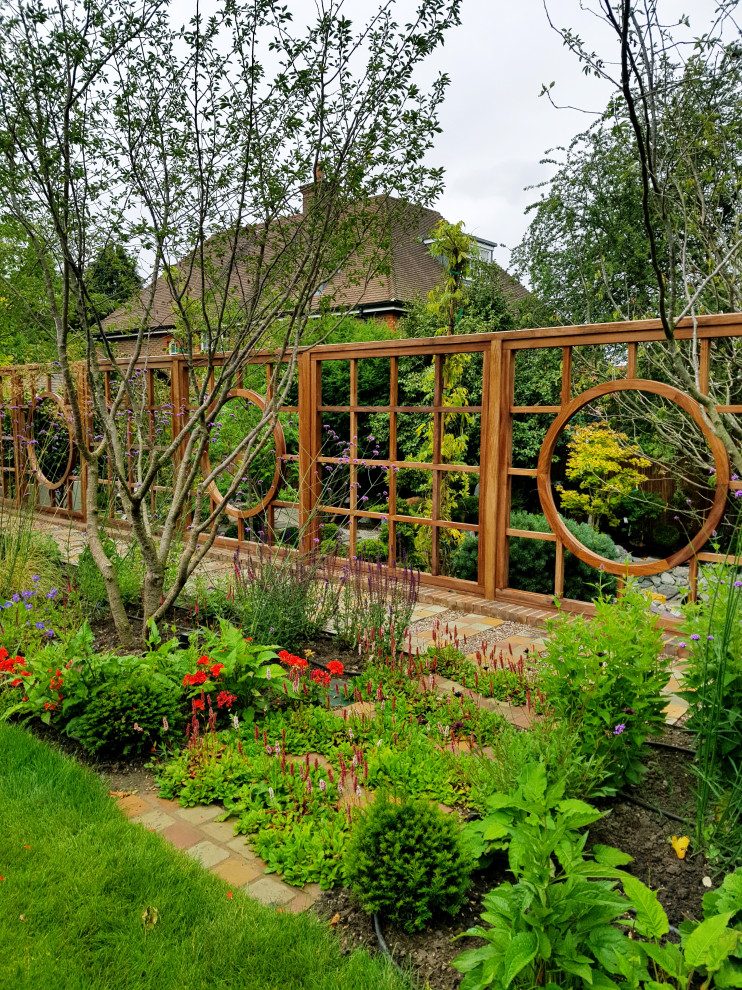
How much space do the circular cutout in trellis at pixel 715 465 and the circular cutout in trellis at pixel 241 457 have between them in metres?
2.07

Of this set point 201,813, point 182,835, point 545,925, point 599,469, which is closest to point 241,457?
point 599,469

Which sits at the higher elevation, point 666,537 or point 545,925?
point 545,925

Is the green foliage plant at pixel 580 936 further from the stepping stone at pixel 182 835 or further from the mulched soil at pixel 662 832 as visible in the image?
the stepping stone at pixel 182 835

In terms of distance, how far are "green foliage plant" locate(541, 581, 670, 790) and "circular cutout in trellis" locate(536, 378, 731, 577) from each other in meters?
0.79

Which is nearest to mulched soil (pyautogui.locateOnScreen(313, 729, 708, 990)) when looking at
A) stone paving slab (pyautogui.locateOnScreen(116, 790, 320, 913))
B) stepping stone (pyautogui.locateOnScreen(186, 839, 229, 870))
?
stone paving slab (pyautogui.locateOnScreen(116, 790, 320, 913))

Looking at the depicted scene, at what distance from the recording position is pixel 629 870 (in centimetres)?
187

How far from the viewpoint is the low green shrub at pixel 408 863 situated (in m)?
1.71

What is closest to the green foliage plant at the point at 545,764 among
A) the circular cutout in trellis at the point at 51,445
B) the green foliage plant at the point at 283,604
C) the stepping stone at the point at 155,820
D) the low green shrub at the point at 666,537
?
the stepping stone at the point at 155,820

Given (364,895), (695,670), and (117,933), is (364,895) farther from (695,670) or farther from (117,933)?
(695,670)

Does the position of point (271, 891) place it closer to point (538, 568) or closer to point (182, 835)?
point (182, 835)

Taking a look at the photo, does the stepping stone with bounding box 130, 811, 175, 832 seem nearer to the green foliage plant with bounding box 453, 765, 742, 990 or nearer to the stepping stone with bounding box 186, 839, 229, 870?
the stepping stone with bounding box 186, 839, 229, 870

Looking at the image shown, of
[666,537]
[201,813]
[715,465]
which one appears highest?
[715,465]

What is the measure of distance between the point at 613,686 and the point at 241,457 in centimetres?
452

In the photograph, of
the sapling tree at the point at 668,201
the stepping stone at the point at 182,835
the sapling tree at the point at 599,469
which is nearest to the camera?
the stepping stone at the point at 182,835
